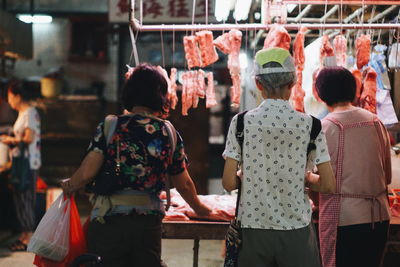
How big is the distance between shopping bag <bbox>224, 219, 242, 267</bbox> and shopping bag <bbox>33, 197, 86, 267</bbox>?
0.97 m

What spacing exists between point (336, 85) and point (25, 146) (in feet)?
17.4

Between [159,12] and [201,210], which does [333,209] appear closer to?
[201,210]

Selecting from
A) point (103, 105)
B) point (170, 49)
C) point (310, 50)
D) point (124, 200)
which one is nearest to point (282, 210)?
point (124, 200)

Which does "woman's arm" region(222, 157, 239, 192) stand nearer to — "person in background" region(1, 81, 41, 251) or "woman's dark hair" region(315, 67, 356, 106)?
"woman's dark hair" region(315, 67, 356, 106)

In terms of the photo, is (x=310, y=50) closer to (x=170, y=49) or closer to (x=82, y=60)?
(x=170, y=49)

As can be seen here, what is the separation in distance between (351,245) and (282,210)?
41.1 inches

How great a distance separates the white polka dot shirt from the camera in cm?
304

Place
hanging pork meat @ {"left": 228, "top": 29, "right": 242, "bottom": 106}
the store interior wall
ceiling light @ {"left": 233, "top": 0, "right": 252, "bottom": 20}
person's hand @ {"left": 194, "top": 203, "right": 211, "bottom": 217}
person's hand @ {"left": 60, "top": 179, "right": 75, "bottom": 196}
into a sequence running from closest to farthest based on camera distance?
person's hand @ {"left": 60, "top": 179, "right": 75, "bottom": 196}, person's hand @ {"left": 194, "top": 203, "right": 211, "bottom": 217}, hanging pork meat @ {"left": 228, "top": 29, "right": 242, "bottom": 106}, ceiling light @ {"left": 233, "top": 0, "right": 252, "bottom": 20}, the store interior wall

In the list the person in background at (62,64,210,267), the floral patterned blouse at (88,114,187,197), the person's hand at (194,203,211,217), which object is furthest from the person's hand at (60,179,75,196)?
→ the person's hand at (194,203,211,217)

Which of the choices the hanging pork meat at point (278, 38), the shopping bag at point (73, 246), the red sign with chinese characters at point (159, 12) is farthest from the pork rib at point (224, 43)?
the red sign with chinese characters at point (159, 12)

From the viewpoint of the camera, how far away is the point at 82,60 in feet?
59.1

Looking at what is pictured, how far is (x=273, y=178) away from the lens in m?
3.04

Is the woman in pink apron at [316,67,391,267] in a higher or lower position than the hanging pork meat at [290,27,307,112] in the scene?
lower

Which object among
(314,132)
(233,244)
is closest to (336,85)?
(314,132)
